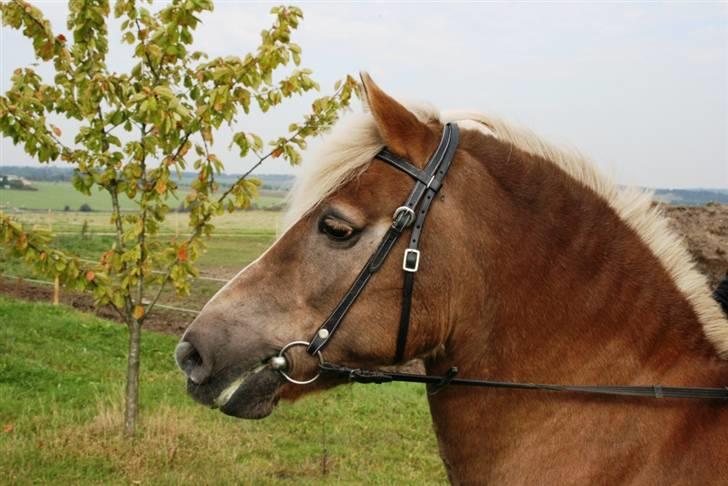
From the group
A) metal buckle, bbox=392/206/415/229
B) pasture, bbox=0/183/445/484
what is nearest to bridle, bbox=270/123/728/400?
metal buckle, bbox=392/206/415/229

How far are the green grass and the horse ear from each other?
3482 mm

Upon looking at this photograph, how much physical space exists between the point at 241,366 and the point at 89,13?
4.31 meters

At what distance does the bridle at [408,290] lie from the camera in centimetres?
248

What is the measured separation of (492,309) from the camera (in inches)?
103

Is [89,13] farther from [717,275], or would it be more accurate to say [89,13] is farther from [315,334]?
[717,275]

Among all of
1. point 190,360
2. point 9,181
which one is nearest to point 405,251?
point 190,360

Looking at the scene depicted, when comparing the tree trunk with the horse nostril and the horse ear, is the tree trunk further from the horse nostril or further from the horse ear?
the horse ear

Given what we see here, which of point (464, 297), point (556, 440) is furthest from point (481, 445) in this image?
point (464, 297)

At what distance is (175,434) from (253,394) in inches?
176

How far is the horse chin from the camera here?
2527 millimetres

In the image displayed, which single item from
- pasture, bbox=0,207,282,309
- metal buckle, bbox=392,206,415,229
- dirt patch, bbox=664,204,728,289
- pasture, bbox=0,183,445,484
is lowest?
pasture, bbox=0,207,282,309

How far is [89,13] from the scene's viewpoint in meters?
5.61

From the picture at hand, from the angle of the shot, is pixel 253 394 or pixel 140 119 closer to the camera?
pixel 253 394

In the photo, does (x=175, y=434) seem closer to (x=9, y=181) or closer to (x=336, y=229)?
(x=336, y=229)
